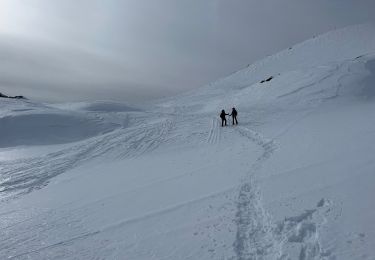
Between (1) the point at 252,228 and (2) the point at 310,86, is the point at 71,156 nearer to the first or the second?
(1) the point at 252,228

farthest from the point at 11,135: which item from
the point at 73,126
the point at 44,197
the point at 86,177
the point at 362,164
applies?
the point at 362,164

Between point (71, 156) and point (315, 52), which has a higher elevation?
point (315, 52)

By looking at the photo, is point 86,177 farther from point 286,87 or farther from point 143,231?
point 286,87

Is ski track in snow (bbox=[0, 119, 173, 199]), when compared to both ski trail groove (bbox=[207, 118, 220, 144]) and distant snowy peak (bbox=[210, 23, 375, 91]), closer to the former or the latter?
ski trail groove (bbox=[207, 118, 220, 144])

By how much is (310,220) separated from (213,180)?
539cm

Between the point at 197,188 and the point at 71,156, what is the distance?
11311 mm

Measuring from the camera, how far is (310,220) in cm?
937

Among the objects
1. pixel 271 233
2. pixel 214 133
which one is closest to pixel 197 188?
pixel 271 233

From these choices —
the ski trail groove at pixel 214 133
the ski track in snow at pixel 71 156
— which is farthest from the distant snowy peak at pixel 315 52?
the ski track in snow at pixel 71 156

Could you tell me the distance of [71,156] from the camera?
2252 centimetres

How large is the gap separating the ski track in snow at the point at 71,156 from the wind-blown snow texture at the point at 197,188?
84 mm

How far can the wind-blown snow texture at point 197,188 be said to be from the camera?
8.99m

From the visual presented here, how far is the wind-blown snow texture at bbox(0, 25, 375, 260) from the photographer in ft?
29.5

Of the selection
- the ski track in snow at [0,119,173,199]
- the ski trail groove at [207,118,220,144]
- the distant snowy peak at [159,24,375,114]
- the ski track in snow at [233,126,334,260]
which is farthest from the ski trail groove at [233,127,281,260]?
the distant snowy peak at [159,24,375,114]
